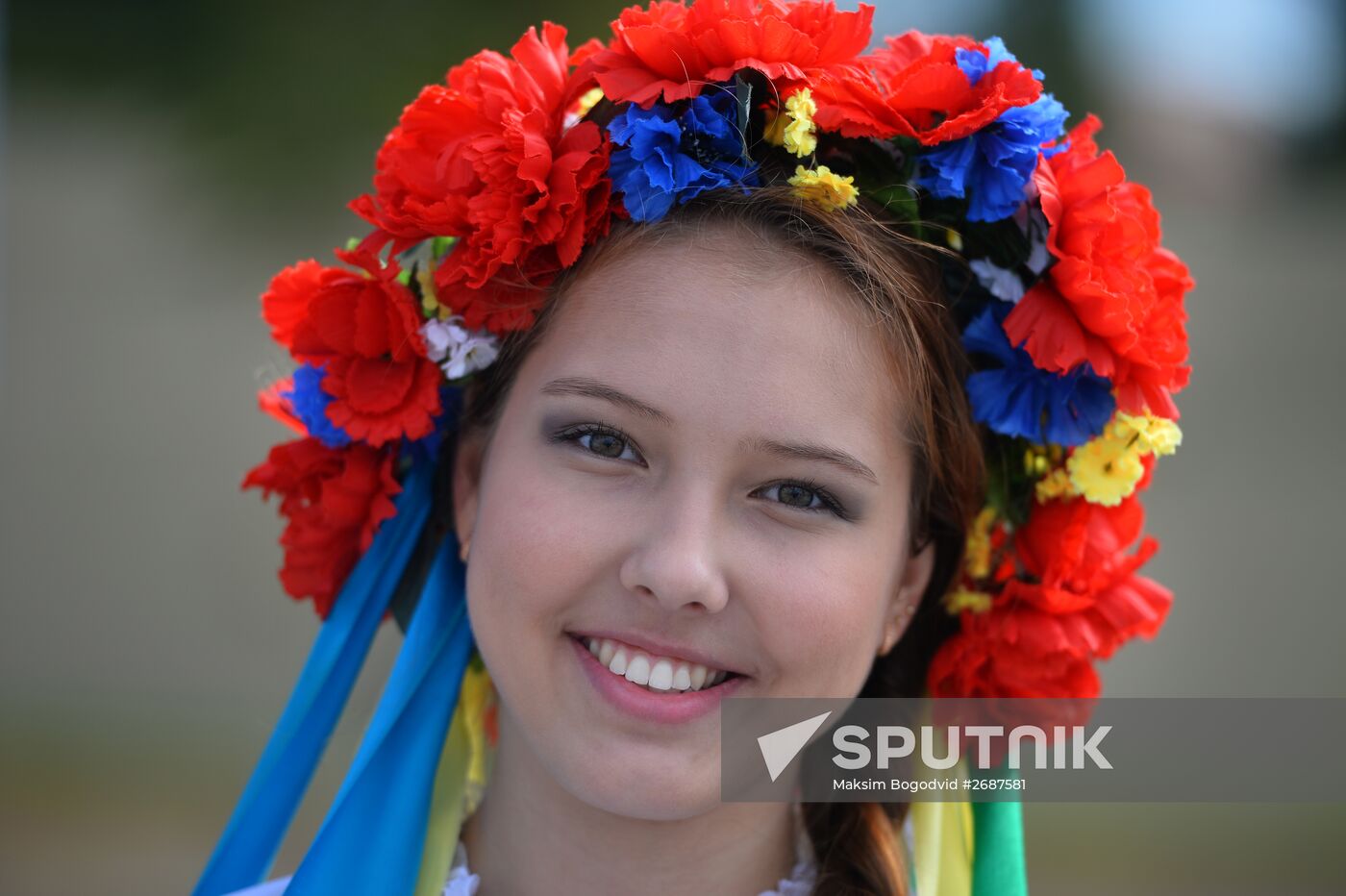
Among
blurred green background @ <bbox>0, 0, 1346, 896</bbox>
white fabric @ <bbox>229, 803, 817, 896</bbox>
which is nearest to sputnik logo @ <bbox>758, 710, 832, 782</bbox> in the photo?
white fabric @ <bbox>229, 803, 817, 896</bbox>

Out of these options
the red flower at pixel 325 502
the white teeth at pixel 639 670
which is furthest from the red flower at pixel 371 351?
the white teeth at pixel 639 670

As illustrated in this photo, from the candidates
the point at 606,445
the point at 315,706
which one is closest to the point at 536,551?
the point at 606,445

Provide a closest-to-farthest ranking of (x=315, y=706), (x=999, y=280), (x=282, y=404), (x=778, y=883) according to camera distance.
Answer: (x=999, y=280) < (x=778, y=883) < (x=315, y=706) < (x=282, y=404)

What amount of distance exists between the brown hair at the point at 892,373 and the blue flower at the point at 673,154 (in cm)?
4

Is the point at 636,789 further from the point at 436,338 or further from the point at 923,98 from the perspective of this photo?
the point at 923,98

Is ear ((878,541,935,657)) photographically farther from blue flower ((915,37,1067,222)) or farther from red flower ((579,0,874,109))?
red flower ((579,0,874,109))

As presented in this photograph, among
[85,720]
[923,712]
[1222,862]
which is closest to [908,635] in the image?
Result: [923,712]

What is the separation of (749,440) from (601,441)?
255 mm

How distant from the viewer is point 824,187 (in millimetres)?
2020

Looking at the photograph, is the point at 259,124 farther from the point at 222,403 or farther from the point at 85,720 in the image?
the point at 85,720

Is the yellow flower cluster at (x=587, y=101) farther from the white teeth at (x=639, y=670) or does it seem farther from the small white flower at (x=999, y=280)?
the white teeth at (x=639, y=670)

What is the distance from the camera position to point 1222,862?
6.18 m

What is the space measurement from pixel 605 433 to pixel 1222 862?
5480 millimetres

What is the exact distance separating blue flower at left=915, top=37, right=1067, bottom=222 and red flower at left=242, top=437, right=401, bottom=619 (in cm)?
113
